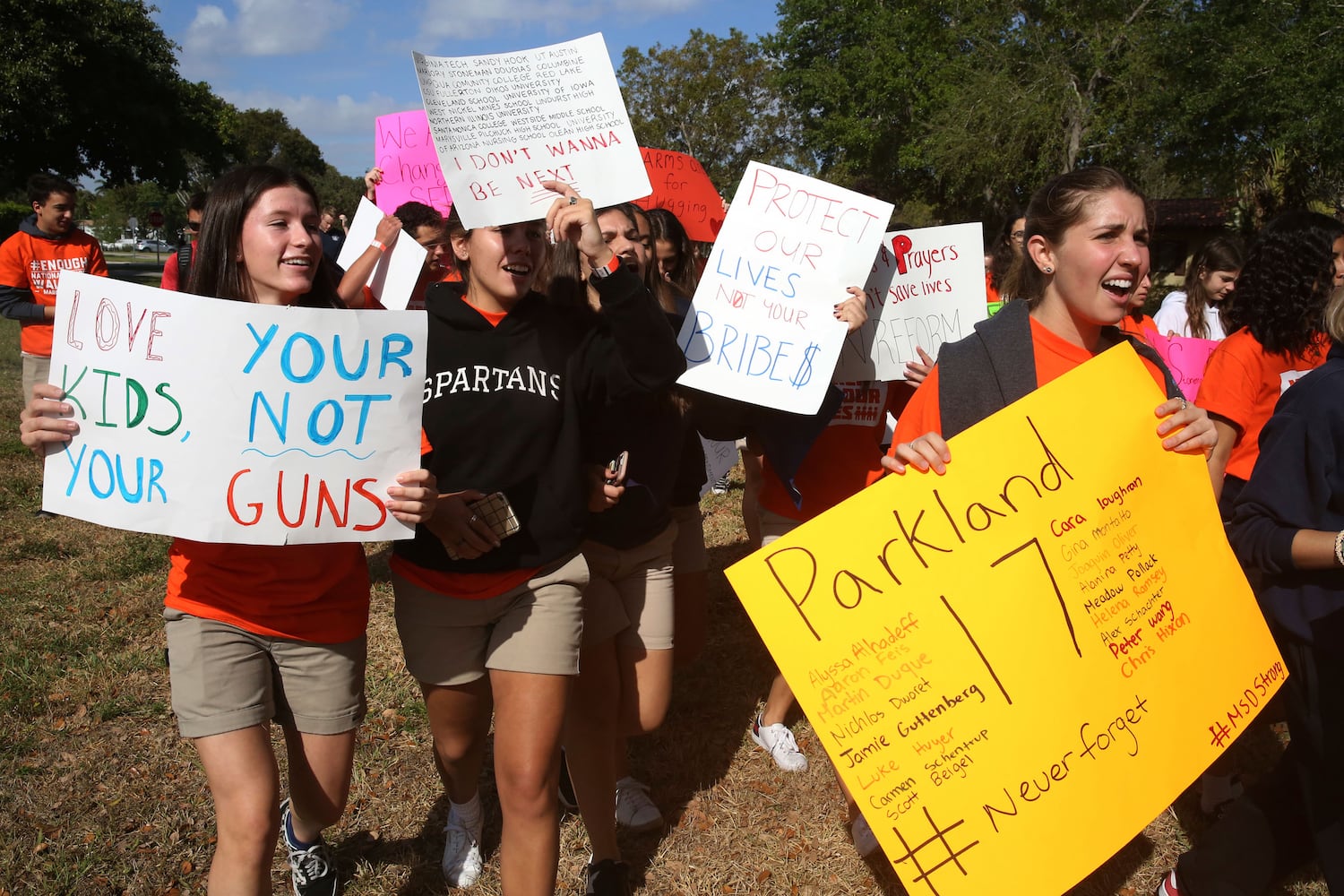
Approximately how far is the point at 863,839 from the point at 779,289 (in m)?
1.96

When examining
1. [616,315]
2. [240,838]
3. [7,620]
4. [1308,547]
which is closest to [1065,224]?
[1308,547]

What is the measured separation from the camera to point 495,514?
2598mm

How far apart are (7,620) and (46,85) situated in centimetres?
3282

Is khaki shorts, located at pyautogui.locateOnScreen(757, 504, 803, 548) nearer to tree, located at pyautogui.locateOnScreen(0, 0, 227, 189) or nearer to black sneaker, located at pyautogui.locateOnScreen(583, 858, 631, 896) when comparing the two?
black sneaker, located at pyautogui.locateOnScreen(583, 858, 631, 896)

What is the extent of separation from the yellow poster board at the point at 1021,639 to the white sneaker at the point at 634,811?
1826 mm

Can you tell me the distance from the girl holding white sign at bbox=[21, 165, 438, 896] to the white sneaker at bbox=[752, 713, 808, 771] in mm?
1978

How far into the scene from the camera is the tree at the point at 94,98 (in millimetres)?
29844

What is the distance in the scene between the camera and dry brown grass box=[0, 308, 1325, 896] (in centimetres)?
335

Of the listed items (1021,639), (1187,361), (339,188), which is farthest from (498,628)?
(339,188)

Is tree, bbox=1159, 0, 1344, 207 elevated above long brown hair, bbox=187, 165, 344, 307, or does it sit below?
above

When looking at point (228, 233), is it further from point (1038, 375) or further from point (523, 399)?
point (1038, 375)

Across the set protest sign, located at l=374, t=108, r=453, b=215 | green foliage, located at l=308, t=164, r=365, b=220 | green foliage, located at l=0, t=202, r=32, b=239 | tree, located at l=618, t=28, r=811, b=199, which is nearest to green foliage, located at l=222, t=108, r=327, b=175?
green foliage, located at l=308, t=164, r=365, b=220

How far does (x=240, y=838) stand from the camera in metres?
2.27

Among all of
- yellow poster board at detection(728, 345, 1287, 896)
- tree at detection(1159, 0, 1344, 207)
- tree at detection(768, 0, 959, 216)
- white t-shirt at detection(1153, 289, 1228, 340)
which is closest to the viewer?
yellow poster board at detection(728, 345, 1287, 896)
